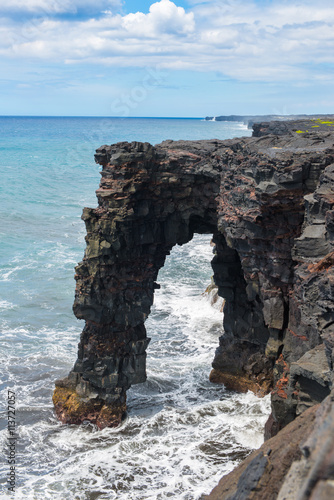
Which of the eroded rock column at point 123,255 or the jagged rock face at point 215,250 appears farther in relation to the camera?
the eroded rock column at point 123,255

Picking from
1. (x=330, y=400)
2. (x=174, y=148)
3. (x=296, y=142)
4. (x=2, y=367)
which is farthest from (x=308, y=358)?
(x=2, y=367)

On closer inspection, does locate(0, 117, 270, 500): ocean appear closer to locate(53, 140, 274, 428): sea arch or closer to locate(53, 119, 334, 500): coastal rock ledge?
locate(53, 140, 274, 428): sea arch

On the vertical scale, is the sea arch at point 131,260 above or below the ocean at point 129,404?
above

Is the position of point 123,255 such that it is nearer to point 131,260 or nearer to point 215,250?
point 131,260

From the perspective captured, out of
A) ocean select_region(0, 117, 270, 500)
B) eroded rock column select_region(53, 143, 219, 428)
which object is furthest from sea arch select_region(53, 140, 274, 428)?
ocean select_region(0, 117, 270, 500)

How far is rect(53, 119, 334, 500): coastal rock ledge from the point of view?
1994 centimetres

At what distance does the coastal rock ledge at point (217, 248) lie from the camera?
19.9m

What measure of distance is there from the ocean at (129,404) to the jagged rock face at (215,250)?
1.89 meters

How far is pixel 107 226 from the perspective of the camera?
2547cm

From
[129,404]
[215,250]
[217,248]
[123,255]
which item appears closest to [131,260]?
[123,255]

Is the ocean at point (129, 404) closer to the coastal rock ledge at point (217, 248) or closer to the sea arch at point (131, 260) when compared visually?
the sea arch at point (131, 260)

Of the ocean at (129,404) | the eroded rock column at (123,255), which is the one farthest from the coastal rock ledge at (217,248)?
the ocean at (129,404)

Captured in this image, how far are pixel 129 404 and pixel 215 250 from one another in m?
10.3

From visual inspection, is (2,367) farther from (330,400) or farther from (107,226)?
(330,400)
